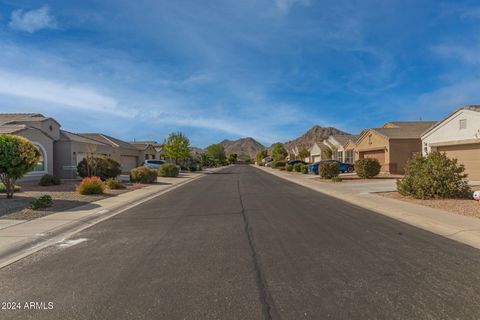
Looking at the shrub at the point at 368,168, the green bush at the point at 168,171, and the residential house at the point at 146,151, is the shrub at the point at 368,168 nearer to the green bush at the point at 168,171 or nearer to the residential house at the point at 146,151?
the green bush at the point at 168,171

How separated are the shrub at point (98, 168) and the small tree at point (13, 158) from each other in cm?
929

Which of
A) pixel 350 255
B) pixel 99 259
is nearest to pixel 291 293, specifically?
pixel 350 255

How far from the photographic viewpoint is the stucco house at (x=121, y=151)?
4117 centimetres

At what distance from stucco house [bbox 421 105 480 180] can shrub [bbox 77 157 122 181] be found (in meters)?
25.3

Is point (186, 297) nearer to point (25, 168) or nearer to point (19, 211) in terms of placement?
point (19, 211)

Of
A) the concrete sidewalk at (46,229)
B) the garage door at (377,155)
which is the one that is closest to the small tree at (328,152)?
the garage door at (377,155)

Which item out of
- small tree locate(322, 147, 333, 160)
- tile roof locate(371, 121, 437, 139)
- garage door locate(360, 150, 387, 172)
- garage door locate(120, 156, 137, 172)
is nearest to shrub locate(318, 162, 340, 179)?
garage door locate(360, 150, 387, 172)

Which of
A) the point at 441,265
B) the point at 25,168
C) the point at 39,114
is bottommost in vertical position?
the point at 441,265

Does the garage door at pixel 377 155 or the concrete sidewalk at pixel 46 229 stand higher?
the garage door at pixel 377 155

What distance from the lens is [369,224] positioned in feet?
30.7

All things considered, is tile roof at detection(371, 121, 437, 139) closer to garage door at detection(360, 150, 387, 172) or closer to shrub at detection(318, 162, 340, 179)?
garage door at detection(360, 150, 387, 172)

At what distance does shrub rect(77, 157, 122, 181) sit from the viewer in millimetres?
23906

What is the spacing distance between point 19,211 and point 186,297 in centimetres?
970

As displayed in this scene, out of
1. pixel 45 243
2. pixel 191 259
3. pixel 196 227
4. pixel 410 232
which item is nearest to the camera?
pixel 191 259
